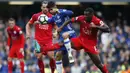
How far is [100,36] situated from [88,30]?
10.9 meters

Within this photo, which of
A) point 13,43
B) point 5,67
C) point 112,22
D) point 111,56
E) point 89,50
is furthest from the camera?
point 112,22

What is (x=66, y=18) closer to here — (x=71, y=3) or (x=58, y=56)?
(x=58, y=56)

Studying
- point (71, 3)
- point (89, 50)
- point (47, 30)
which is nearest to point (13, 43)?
point (47, 30)

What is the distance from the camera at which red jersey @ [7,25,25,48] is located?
72.8 ft

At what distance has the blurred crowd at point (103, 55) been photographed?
26278 millimetres

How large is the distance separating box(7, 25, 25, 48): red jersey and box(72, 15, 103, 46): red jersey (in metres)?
4.11

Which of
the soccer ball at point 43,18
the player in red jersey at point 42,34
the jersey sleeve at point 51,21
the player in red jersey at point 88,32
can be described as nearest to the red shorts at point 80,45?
the player in red jersey at point 88,32

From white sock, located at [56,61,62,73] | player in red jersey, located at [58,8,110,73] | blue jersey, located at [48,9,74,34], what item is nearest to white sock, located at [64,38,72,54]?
player in red jersey, located at [58,8,110,73]

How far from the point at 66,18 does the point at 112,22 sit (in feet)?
43.2

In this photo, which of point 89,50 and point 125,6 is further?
point 125,6

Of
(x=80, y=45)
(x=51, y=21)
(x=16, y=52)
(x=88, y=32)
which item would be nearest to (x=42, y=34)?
(x=51, y=21)

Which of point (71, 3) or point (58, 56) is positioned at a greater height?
point (58, 56)

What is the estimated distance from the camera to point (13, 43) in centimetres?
2255

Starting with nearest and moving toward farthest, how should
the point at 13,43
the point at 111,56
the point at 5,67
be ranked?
1. the point at 13,43
2. the point at 5,67
3. the point at 111,56
